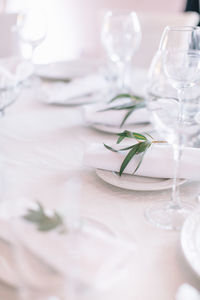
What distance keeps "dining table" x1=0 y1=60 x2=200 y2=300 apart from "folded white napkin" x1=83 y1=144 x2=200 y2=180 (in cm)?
3

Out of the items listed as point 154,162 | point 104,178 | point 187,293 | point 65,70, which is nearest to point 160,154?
point 154,162

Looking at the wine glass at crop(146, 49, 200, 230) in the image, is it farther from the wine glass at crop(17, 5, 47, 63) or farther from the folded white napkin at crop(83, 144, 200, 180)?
the wine glass at crop(17, 5, 47, 63)

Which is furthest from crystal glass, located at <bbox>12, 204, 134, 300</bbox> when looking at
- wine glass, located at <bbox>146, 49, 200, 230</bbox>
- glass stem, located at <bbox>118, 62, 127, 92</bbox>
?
glass stem, located at <bbox>118, 62, 127, 92</bbox>

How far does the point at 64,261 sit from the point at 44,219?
7cm

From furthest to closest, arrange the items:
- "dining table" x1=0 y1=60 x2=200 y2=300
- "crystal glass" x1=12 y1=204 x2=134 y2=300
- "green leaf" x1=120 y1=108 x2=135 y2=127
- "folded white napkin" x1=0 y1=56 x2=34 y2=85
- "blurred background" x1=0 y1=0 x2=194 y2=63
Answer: "blurred background" x1=0 y1=0 x2=194 y2=63, "folded white napkin" x1=0 y1=56 x2=34 y2=85, "green leaf" x1=120 y1=108 x2=135 y2=127, "dining table" x1=0 y1=60 x2=200 y2=300, "crystal glass" x1=12 y1=204 x2=134 y2=300

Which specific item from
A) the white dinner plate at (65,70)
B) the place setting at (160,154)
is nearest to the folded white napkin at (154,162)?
the place setting at (160,154)

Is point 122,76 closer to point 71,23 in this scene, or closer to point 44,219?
point 44,219

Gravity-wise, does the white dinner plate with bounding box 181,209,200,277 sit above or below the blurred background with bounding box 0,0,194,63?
above

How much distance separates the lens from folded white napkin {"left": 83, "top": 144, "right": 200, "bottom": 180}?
0.83 meters

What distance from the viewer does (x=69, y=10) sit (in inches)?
168

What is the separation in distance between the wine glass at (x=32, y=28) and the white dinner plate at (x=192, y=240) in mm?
1051

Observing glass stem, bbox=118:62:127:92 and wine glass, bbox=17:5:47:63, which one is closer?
glass stem, bbox=118:62:127:92

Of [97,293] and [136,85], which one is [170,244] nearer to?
[97,293]

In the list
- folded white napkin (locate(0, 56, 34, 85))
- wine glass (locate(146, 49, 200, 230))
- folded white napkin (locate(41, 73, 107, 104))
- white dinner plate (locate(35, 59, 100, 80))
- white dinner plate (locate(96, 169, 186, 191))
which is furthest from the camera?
white dinner plate (locate(35, 59, 100, 80))
